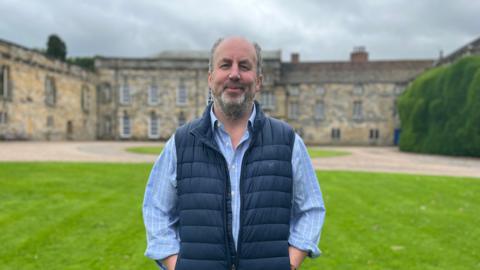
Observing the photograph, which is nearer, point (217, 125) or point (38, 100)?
point (217, 125)

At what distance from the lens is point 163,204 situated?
2.30 metres

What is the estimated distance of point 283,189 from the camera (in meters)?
2.20

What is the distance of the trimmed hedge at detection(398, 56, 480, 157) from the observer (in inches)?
930

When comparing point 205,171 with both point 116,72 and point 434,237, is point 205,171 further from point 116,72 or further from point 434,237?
point 116,72

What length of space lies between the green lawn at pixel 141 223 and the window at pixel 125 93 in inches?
1179

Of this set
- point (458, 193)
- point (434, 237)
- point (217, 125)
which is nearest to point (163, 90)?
point (458, 193)

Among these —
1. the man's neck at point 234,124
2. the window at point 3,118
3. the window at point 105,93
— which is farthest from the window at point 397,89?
the man's neck at point 234,124

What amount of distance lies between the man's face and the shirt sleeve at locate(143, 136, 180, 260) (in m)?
0.42

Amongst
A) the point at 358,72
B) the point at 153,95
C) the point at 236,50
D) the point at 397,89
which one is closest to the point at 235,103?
the point at 236,50

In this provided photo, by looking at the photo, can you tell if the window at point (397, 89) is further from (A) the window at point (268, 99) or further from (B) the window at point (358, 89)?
(A) the window at point (268, 99)

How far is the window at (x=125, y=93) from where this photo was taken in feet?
133

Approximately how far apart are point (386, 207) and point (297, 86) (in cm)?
3539

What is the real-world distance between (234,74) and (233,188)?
2.06 ft

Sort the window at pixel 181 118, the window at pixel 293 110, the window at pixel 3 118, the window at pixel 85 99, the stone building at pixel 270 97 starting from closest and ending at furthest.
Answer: the window at pixel 3 118
the window at pixel 85 99
the stone building at pixel 270 97
the window at pixel 181 118
the window at pixel 293 110
